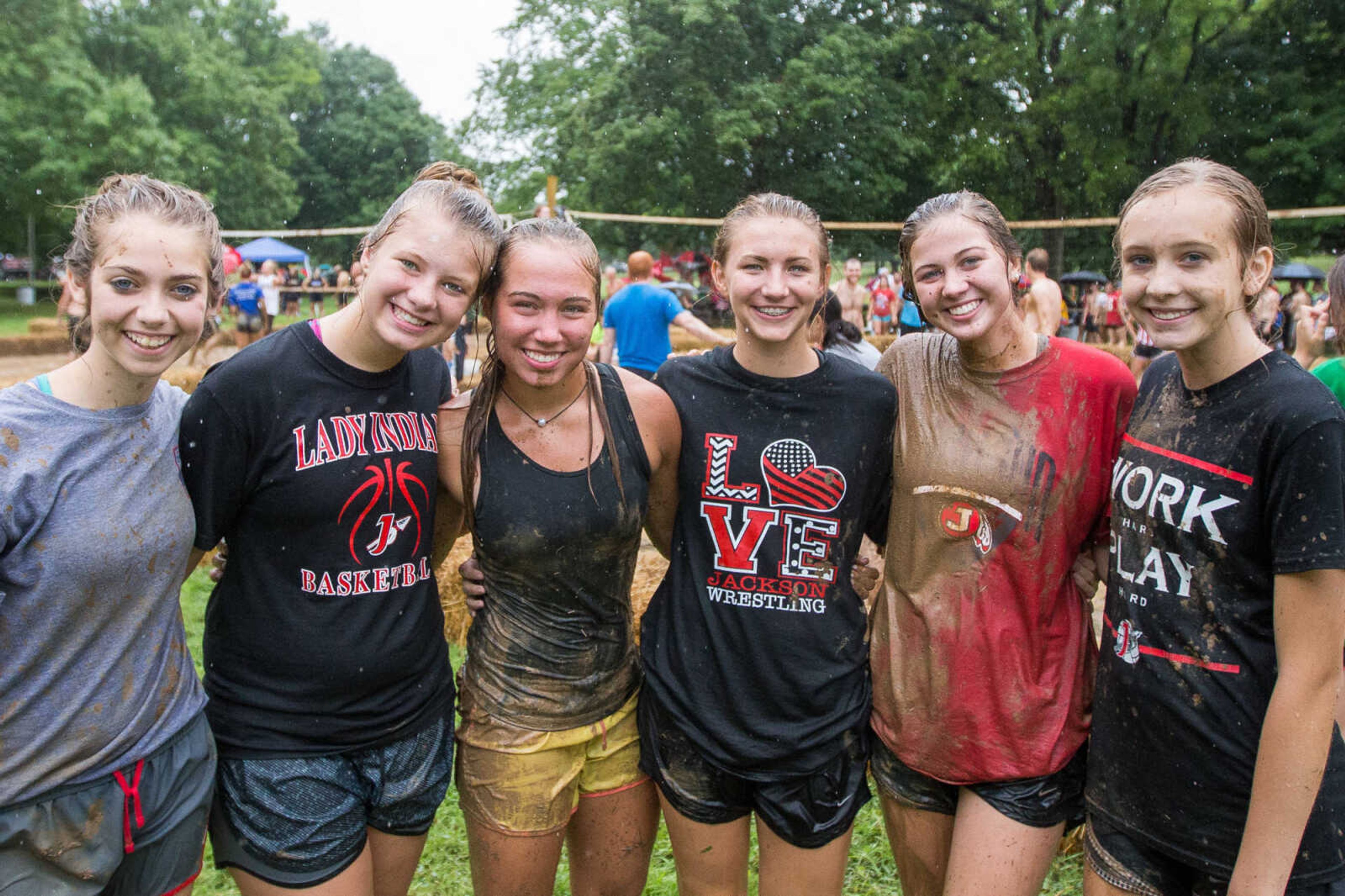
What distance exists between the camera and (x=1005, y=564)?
2.51 m

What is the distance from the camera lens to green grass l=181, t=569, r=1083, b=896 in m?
3.71

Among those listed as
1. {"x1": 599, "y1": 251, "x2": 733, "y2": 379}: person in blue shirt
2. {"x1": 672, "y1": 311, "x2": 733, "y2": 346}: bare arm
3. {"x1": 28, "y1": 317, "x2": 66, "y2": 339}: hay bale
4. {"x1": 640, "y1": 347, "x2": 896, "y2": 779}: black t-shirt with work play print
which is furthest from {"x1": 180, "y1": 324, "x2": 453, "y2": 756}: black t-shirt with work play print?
{"x1": 28, "y1": 317, "x2": 66, "y2": 339}: hay bale

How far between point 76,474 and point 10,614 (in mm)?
310

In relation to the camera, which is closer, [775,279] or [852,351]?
[775,279]

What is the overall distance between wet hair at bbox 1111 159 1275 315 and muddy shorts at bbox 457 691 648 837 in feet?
6.42

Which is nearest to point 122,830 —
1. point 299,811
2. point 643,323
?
point 299,811

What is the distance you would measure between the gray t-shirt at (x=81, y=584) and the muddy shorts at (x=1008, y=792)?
184cm

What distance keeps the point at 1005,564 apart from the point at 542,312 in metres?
1.39

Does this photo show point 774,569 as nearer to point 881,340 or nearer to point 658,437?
point 658,437

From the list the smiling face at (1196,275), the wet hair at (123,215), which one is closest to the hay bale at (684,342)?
the wet hair at (123,215)

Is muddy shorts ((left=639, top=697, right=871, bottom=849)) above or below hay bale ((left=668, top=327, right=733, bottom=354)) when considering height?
below

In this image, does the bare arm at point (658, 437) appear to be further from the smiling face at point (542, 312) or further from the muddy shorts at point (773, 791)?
the muddy shorts at point (773, 791)

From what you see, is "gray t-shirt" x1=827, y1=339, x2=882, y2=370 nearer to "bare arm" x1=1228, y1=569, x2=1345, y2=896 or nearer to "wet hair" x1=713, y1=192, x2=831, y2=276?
"wet hair" x1=713, y1=192, x2=831, y2=276

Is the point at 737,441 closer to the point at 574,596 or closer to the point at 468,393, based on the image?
the point at 574,596
